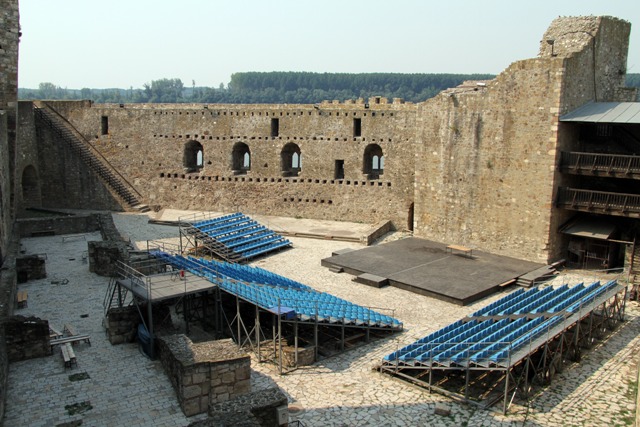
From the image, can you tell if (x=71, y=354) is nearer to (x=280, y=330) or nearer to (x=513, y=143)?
(x=280, y=330)

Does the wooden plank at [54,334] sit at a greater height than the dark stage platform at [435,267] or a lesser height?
lesser

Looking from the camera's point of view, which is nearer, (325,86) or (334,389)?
(334,389)

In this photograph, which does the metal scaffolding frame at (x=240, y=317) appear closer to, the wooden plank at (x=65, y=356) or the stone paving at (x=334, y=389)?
the stone paving at (x=334, y=389)

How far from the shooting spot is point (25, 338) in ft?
44.5

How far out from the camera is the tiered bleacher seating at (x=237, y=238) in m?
23.2

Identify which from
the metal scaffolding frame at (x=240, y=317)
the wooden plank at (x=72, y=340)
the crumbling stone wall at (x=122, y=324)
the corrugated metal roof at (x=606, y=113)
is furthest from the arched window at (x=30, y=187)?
the corrugated metal roof at (x=606, y=113)

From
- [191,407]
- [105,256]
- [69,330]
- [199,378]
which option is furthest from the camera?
[105,256]

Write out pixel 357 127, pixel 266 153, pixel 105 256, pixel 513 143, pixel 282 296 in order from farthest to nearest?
pixel 266 153, pixel 357 127, pixel 513 143, pixel 105 256, pixel 282 296

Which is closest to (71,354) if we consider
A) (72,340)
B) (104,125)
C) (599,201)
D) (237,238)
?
(72,340)

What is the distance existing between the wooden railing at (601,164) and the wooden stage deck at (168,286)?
1345cm

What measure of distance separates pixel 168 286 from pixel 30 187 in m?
19.6

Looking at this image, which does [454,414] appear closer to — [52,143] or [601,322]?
[601,322]

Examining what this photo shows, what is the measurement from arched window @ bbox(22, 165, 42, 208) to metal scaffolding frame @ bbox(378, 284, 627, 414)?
24.2 metres

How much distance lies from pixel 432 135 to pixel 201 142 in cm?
1289
